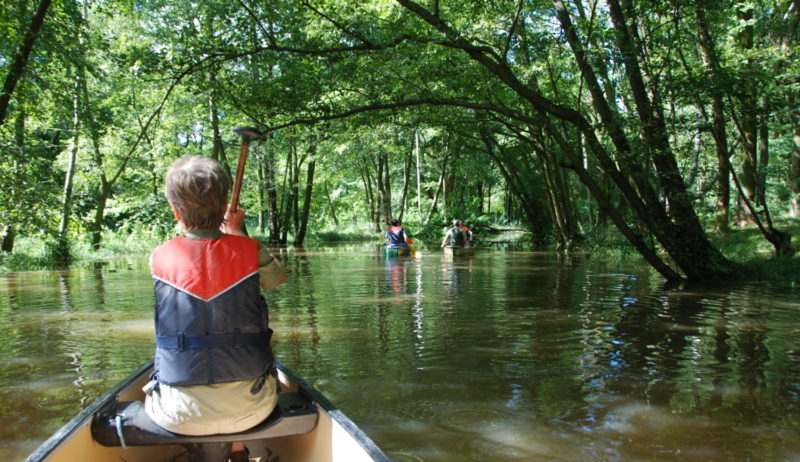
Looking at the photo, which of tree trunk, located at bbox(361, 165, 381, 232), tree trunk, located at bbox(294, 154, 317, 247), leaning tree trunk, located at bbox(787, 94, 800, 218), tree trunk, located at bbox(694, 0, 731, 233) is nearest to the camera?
tree trunk, located at bbox(694, 0, 731, 233)

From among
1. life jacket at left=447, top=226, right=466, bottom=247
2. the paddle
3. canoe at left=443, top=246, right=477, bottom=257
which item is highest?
the paddle

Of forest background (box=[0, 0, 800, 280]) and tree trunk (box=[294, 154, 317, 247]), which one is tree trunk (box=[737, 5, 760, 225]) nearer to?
forest background (box=[0, 0, 800, 280])

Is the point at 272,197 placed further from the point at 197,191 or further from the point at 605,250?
the point at 197,191

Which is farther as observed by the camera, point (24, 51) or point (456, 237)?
point (456, 237)

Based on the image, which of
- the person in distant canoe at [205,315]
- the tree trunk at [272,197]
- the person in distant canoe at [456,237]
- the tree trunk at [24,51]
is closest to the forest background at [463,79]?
the tree trunk at [24,51]

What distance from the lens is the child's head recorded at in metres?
2.52

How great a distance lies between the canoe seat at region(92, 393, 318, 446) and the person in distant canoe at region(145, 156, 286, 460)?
4 centimetres

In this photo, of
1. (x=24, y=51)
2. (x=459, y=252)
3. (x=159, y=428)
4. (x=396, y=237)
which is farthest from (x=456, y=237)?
(x=159, y=428)

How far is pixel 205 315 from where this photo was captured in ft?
8.19

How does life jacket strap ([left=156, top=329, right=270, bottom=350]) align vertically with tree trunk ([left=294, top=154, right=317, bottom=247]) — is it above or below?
below

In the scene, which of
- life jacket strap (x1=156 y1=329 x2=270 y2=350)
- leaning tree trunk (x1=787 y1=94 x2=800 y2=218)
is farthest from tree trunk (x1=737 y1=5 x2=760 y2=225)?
life jacket strap (x1=156 y1=329 x2=270 y2=350)

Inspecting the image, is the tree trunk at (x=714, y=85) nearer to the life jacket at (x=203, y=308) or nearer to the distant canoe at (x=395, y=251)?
the life jacket at (x=203, y=308)

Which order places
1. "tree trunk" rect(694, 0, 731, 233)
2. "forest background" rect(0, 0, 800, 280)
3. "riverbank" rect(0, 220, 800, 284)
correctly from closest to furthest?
1. "tree trunk" rect(694, 0, 731, 233)
2. "forest background" rect(0, 0, 800, 280)
3. "riverbank" rect(0, 220, 800, 284)

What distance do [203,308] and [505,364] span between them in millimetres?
4000
